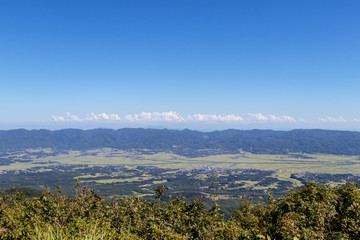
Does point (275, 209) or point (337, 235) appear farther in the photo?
point (275, 209)

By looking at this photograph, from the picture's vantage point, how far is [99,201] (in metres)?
22.6

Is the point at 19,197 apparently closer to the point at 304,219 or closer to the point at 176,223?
the point at 176,223

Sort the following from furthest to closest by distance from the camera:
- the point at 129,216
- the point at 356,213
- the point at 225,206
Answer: the point at 225,206
the point at 129,216
the point at 356,213

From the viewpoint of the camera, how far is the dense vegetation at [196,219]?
1428 cm

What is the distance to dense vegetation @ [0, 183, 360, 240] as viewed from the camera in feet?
46.8

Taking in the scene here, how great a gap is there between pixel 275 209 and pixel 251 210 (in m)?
3.62

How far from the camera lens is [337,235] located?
14.3 m

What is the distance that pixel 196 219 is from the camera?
744 inches

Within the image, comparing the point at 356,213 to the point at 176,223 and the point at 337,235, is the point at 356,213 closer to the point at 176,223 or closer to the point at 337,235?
the point at 337,235

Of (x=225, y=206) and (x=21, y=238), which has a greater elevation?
(x=21, y=238)

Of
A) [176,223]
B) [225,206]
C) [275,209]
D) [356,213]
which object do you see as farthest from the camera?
[225,206]

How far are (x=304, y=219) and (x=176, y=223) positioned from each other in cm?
816

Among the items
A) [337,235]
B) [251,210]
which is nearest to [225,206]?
[251,210]

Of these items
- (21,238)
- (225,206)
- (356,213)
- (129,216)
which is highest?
(356,213)
